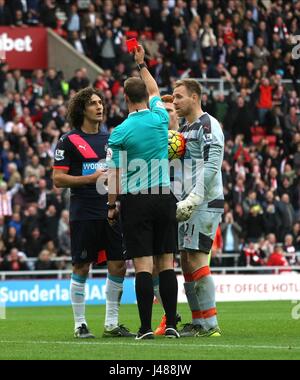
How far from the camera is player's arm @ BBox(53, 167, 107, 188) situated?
12.6 meters

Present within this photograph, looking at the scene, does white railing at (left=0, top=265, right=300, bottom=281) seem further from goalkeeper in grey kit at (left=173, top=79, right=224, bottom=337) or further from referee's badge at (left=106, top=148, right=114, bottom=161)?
referee's badge at (left=106, top=148, right=114, bottom=161)

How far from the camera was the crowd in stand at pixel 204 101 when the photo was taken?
1040 inches

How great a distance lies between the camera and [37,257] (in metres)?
25.8

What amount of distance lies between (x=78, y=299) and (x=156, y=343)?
1.62 meters

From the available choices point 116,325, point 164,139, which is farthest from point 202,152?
point 116,325

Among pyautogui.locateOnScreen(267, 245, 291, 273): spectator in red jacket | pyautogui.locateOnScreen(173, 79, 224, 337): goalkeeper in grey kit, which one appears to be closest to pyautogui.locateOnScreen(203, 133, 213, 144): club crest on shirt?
pyautogui.locateOnScreen(173, 79, 224, 337): goalkeeper in grey kit

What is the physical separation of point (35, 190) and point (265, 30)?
11083mm

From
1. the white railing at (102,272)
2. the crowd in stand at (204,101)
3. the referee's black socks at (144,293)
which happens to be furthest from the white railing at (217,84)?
the referee's black socks at (144,293)

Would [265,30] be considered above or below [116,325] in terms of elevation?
above

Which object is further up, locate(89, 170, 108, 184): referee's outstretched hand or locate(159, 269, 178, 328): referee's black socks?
locate(89, 170, 108, 184): referee's outstretched hand

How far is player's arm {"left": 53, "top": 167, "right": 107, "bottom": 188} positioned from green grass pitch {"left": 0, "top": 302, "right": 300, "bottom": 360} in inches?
60.5

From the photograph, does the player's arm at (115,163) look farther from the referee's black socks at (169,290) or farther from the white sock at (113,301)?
the white sock at (113,301)

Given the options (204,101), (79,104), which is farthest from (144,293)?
(204,101)
